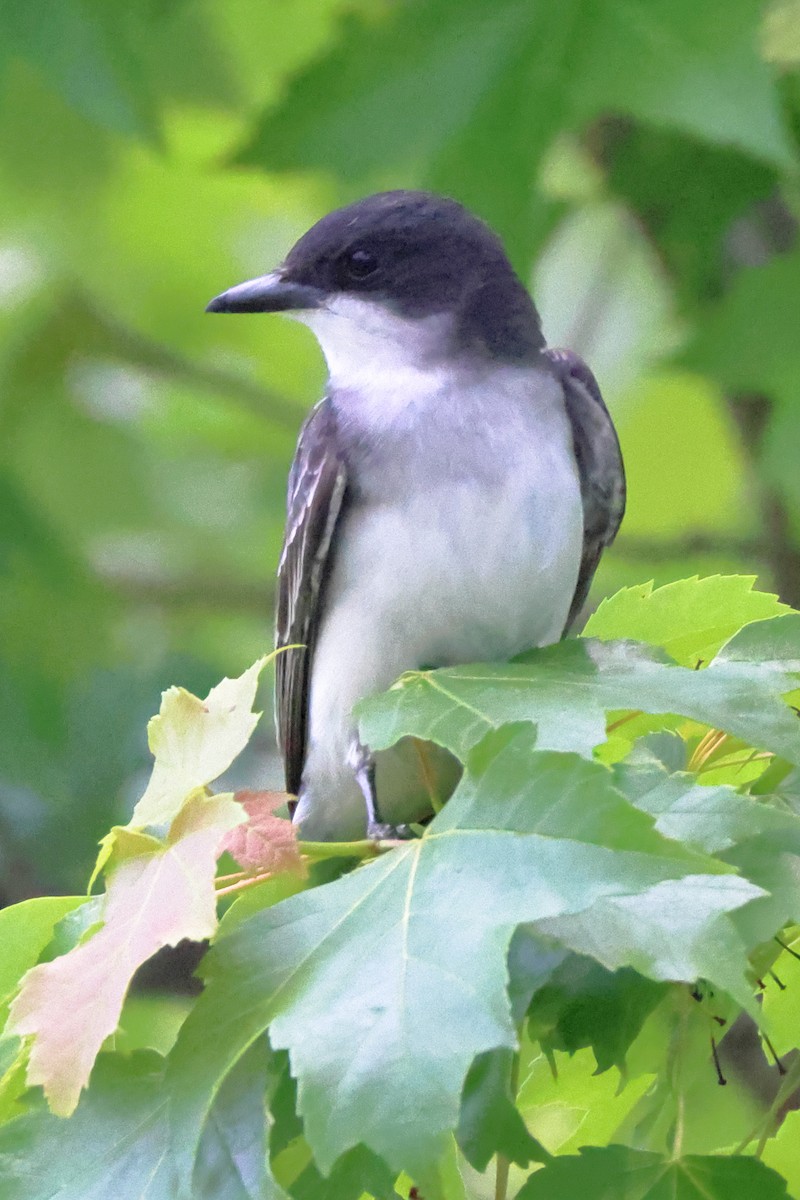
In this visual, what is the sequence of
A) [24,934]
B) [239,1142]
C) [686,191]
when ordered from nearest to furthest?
[239,1142] < [24,934] < [686,191]

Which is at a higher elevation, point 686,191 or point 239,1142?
point 686,191

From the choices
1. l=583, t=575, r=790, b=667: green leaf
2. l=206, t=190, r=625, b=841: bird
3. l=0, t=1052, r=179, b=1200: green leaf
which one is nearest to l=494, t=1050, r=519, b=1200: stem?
→ l=0, t=1052, r=179, b=1200: green leaf

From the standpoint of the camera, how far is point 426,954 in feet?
4.83

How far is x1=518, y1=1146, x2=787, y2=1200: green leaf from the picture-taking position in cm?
167

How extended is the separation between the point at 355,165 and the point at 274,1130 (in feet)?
6.76

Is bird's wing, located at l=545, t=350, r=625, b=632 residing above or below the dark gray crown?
below

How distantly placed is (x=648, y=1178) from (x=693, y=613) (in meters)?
0.76

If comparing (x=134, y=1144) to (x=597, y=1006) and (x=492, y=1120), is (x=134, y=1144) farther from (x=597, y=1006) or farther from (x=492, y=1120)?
(x=597, y=1006)

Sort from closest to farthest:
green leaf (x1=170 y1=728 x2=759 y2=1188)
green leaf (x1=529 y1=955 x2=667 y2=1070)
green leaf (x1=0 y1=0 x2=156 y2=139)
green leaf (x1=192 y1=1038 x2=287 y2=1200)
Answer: green leaf (x1=170 y1=728 x2=759 y2=1188) → green leaf (x1=192 y1=1038 x2=287 y2=1200) → green leaf (x1=529 y1=955 x2=667 y2=1070) → green leaf (x1=0 y1=0 x2=156 y2=139)

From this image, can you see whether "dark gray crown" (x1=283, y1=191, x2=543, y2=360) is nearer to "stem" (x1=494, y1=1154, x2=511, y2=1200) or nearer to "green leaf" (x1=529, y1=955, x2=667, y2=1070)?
"green leaf" (x1=529, y1=955, x2=667, y2=1070)

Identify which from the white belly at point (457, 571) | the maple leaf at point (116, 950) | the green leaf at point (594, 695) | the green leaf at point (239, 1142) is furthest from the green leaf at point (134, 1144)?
the white belly at point (457, 571)

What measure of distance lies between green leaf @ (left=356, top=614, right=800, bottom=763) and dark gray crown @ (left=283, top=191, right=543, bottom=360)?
111 centimetres

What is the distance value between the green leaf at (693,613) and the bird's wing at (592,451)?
0.80 m

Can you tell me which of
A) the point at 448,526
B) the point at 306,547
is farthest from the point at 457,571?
the point at 306,547
